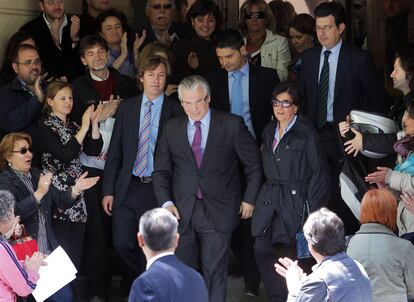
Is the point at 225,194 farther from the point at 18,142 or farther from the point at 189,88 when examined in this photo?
the point at 18,142

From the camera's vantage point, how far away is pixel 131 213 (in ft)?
27.5

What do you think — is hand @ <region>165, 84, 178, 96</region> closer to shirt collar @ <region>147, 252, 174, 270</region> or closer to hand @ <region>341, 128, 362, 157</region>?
hand @ <region>341, 128, 362, 157</region>

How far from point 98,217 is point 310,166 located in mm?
1998

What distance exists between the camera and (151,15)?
9898 mm

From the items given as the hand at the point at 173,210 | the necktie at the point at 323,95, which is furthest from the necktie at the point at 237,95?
the hand at the point at 173,210

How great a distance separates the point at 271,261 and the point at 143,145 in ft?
4.61

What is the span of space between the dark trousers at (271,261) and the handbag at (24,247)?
1.76 meters

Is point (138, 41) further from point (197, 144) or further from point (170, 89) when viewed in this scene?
point (197, 144)

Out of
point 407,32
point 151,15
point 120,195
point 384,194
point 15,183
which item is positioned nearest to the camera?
point 384,194

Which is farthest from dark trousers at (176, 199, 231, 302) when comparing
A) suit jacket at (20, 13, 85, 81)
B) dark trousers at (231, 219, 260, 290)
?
suit jacket at (20, 13, 85, 81)

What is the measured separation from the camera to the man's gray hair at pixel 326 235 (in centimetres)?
587

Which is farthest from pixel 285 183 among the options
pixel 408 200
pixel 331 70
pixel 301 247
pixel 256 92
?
pixel 331 70

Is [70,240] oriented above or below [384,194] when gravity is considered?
below

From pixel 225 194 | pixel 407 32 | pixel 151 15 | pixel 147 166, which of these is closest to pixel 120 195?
Answer: pixel 147 166
